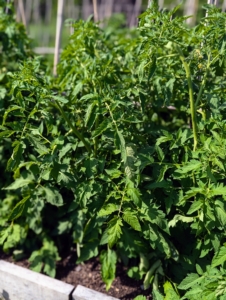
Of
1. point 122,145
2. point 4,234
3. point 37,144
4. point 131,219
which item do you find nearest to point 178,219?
point 131,219

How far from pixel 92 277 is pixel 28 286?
41 centimetres

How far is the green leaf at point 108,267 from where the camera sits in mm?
2318

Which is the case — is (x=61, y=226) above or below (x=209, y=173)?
below

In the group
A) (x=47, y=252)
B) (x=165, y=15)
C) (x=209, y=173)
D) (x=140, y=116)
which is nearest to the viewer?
(x=209, y=173)

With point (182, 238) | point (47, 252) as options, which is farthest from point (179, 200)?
point (47, 252)

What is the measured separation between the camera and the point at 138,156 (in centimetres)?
203

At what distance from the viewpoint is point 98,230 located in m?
2.36

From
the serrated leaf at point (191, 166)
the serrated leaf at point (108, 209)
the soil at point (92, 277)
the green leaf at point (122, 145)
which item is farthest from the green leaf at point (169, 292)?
the green leaf at point (122, 145)

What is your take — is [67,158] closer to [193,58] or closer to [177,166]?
[177,166]

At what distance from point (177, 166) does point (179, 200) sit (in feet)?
0.55

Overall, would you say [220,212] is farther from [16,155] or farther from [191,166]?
[16,155]

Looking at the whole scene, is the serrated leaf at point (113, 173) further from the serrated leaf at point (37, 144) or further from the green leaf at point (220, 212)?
the green leaf at point (220, 212)

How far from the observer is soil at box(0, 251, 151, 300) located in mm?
2436

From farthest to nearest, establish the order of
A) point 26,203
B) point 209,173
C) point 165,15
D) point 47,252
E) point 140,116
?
point 47,252 → point 140,116 → point 26,203 → point 165,15 → point 209,173
